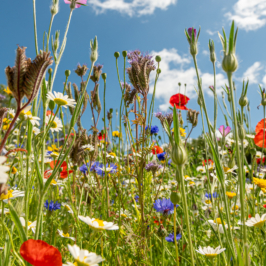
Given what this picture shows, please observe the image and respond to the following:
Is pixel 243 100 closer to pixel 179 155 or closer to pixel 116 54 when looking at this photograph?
pixel 179 155

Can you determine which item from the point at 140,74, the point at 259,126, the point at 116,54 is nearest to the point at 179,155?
the point at 140,74

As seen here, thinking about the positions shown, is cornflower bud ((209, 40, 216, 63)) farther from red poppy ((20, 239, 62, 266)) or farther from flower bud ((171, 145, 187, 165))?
red poppy ((20, 239, 62, 266))

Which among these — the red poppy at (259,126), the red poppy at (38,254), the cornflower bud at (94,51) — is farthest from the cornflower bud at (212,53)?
the red poppy at (259,126)

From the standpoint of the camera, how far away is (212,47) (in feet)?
1.89

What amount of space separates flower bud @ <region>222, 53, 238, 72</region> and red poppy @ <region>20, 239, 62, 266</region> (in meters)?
0.42

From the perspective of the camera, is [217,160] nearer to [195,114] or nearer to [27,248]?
[27,248]

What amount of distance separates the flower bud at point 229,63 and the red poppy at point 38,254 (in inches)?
16.6

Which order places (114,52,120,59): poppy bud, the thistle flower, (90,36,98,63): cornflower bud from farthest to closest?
(114,52,120,59): poppy bud, the thistle flower, (90,36,98,63): cornflower bud

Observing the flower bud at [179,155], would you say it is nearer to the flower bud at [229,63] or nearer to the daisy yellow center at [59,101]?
the flower bud at [229,63]

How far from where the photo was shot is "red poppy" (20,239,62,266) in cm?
35

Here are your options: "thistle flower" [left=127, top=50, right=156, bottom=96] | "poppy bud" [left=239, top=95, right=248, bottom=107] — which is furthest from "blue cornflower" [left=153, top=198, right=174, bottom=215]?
"poppy bud" [left=239, top=95, right=248, bottom=107]

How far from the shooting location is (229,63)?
386mm

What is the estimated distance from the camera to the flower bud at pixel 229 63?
1.27 feet

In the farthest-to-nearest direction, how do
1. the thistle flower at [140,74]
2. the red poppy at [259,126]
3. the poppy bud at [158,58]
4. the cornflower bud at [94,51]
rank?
the red poppy at [259,126] → the poppy bud at [158,58] → the thistle flower at [140,74] → the cornflower bud at [94,51]
